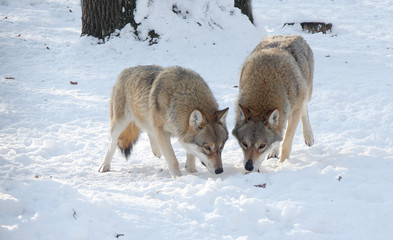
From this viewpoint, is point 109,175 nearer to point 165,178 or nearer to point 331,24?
point 165,178

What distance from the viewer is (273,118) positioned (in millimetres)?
5301

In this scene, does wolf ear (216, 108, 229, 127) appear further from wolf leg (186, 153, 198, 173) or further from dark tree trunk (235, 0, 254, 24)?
dark tree trunk (235, 0, 254, 24)

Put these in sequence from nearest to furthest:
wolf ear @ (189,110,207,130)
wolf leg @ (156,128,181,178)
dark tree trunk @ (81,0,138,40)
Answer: wolf ear @ (189,110,207,130) < wolf leg @ (156,128,181,178) < dark tree trunk @ (81,0,138,40)

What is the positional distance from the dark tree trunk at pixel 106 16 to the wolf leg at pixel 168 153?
21.5 feet

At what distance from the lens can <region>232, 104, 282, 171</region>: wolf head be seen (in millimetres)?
5257

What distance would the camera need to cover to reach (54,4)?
58.0 feet

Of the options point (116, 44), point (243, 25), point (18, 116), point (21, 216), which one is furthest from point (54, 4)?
point (21, 216)

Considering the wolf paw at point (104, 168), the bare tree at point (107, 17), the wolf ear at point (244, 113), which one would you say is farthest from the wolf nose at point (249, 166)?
the bare tree at point (107, 17)

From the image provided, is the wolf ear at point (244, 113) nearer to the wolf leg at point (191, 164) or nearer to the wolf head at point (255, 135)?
the wolf head at point (255, 135)

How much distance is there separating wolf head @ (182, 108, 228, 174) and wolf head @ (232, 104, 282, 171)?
0.25m

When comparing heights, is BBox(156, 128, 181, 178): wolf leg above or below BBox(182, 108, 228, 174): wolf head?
below

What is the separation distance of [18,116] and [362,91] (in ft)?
23.0

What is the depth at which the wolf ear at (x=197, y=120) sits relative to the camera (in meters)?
5.19

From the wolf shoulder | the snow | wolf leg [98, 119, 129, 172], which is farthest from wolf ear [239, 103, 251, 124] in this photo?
wolf leg [98, 119, 129, 172]
